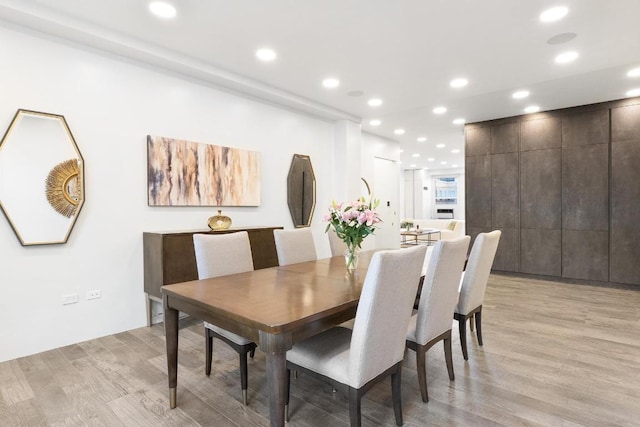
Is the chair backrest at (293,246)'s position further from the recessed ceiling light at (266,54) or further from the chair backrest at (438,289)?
the recessed ceiling light at (266,54)

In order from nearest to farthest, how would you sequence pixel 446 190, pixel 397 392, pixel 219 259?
pixel 397 392 → pixel 219 259 → pixel 446 190

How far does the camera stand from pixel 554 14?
2662mm

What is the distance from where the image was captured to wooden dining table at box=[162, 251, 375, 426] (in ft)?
4.63

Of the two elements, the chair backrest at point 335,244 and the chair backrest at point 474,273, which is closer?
the chair backrest at point 474,273

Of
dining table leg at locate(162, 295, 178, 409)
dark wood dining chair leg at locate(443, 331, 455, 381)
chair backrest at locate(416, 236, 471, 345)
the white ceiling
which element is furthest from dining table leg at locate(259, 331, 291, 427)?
the white ceiling

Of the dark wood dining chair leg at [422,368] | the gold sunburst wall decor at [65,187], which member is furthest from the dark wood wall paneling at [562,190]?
the gold sunburst wall decor at [65,187]

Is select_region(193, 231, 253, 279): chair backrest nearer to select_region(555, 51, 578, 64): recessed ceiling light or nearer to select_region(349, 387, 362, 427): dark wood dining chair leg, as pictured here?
select_region(349, 387, 362, 427): dark wood dining chair leg

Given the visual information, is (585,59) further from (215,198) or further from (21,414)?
(21,414)

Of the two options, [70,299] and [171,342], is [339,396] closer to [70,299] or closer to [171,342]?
[171,342]

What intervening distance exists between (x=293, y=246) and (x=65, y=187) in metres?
2.01

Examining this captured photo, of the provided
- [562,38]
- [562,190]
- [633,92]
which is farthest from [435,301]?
[633,92]

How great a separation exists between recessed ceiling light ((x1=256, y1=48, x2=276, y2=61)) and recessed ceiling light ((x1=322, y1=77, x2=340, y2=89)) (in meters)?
0.81

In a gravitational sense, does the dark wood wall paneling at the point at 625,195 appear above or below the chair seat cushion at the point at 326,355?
above

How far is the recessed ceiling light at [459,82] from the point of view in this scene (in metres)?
4.04
